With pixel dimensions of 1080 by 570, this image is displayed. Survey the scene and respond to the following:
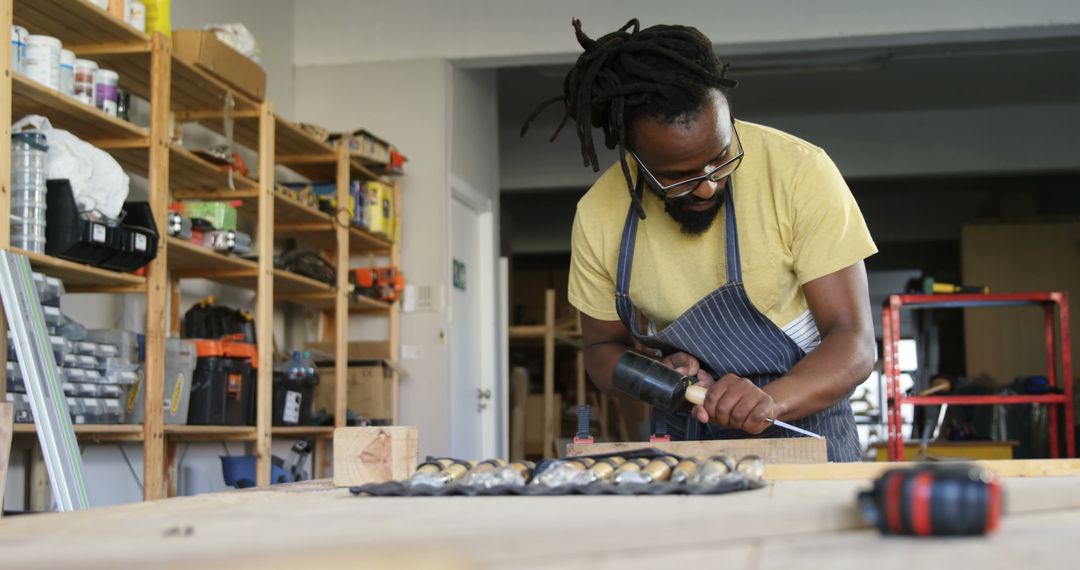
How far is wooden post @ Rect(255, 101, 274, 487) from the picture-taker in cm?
486

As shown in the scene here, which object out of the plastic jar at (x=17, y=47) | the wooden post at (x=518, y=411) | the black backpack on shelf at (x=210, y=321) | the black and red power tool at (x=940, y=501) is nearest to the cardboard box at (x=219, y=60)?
the plastic jar at (x=17, y=47)

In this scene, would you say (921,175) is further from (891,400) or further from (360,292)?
(360,292)

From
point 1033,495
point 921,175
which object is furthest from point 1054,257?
point 1033,495

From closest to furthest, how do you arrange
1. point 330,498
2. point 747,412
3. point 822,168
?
point 330,498 < point 747,412 < point 822,168

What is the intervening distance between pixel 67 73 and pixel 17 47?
0.24 m

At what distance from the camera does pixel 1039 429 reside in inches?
321

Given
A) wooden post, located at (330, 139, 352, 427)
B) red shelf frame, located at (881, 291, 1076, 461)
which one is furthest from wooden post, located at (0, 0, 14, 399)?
red shelf frame, located at (881, 291, 1076, 461)

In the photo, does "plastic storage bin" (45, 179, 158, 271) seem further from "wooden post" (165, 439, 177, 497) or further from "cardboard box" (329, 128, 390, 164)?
"cardboard box" (329, 128, 390, 164)

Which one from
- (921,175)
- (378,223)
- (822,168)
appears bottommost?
(822,168)

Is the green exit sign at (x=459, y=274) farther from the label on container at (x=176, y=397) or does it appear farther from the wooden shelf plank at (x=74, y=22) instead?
the wooden shelf plank at (x=74, y=22)

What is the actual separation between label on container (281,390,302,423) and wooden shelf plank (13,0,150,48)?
1.80 m

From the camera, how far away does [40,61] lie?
3.53 metres

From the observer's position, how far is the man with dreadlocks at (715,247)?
79.4 inches

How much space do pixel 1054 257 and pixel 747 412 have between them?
31.2 feet
